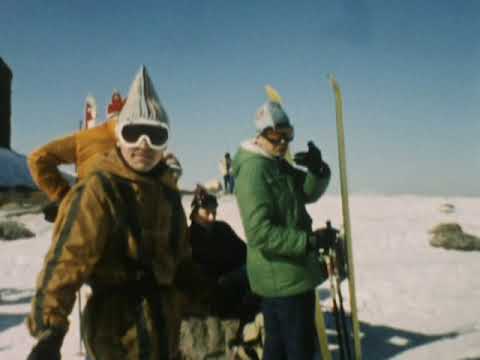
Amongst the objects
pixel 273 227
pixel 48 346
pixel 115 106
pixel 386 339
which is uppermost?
pixel 115 106

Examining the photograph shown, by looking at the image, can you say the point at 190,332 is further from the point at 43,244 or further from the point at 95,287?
the point at 43,244

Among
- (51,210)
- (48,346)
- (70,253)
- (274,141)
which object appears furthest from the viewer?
(51,210)

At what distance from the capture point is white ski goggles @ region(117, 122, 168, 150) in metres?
1.84

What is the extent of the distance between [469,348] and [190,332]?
2839 mm

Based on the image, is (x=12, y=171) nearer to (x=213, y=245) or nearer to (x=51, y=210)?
(x=213, y=245)

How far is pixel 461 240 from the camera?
11.8 m

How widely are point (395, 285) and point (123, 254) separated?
7283 millimetres

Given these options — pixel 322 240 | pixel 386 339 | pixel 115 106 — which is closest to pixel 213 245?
pixel 115 106

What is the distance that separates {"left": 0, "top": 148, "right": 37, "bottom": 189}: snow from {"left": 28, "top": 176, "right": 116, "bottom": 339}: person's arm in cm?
2435

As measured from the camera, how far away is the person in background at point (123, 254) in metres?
1.52

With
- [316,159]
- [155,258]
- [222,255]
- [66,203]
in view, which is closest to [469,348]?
[222,255]

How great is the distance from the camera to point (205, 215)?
15.8ft

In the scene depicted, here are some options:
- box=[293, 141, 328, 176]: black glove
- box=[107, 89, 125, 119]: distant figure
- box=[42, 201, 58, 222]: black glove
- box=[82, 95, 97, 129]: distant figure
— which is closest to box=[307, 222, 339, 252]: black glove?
box=[293, 141, 328, 176]: black glove

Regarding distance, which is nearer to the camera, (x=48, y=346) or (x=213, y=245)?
(x=48, y=346)
